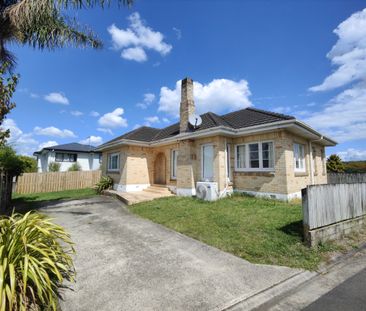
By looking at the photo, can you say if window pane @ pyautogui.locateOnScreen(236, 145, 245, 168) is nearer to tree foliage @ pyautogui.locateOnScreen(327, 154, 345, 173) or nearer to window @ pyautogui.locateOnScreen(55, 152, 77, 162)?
tree foliage @ pyautogui.locateOnScreen(327, 154, 345, 173)

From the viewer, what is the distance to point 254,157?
10.8m

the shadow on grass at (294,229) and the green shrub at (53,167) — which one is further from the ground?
the green shrub at (53,167)

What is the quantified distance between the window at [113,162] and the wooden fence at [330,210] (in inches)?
525

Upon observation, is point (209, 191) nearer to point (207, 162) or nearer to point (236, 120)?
point (207, 162)

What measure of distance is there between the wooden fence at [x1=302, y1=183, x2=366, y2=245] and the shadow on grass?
1.51ft

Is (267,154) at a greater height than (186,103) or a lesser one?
lesser

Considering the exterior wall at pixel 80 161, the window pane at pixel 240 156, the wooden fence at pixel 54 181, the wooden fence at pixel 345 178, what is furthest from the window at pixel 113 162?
the wooden fence at pixel 345 178

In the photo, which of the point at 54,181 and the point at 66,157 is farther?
the point at 66,157

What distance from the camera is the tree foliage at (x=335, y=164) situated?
2314 cm

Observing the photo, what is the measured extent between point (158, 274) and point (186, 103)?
1055cm

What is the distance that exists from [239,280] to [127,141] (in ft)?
37.8

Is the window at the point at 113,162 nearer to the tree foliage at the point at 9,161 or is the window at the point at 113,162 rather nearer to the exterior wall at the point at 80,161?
the tree foliage at the point at 9,161

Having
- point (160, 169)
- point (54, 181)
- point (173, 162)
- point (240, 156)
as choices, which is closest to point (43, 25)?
point (173, 162)

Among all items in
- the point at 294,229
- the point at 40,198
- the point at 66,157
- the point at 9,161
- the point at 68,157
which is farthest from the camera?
the point at 68,157
